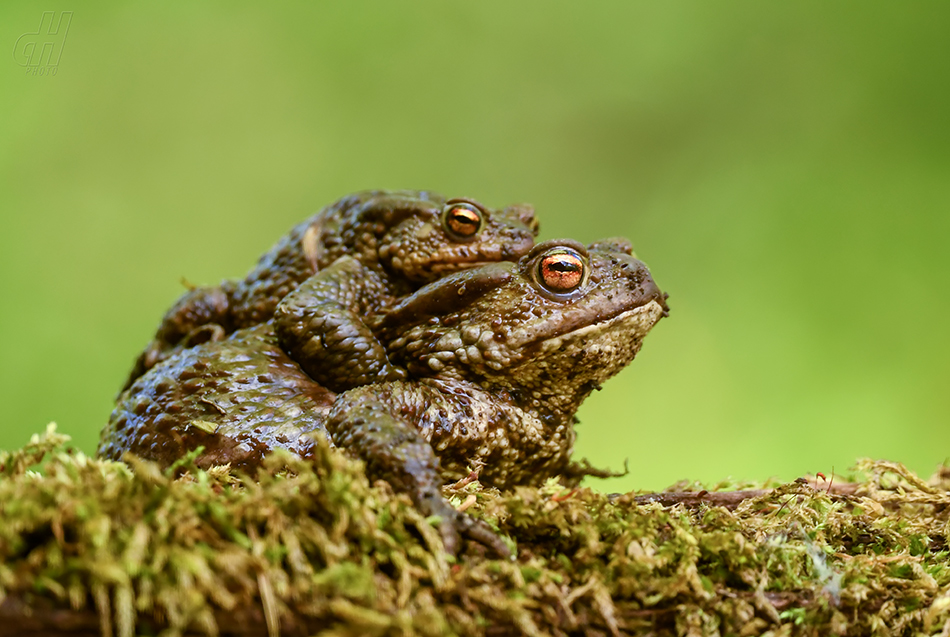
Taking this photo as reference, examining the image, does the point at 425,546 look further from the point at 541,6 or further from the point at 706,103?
the point at 541,6

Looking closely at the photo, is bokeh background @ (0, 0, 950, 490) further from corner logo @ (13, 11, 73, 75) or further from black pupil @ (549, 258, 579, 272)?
black pupil @ (549, 258, 579, 272)

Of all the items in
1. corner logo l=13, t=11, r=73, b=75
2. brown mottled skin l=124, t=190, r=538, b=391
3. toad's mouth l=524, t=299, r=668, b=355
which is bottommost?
toad's mouth l=524, t=299, r=668, b=355

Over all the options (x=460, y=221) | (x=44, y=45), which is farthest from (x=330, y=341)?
(x=44, y=45)

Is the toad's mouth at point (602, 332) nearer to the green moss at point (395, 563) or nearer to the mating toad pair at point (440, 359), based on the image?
the mating toad pair at point (440, 359)

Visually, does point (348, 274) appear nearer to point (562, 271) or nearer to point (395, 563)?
point (562, 271)

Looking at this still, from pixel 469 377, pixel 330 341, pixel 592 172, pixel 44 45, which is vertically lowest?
pixel 469 377

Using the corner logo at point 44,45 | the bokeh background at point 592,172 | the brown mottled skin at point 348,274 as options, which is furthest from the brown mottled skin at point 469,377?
the corner logo at point 44,45

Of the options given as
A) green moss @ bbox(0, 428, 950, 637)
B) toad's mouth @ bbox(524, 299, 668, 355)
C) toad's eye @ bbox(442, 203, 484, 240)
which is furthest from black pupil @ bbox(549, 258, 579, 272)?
green moss @ bbox(0, 428, 950, 637)
